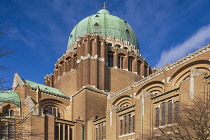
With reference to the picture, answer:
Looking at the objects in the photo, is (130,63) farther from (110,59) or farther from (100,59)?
(100,59)

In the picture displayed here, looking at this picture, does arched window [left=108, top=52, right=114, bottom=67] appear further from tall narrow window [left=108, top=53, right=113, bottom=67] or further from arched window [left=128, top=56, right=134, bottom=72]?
arched window [left=128, top=56, right=134, bottom=72]

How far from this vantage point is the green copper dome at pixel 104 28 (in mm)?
53500

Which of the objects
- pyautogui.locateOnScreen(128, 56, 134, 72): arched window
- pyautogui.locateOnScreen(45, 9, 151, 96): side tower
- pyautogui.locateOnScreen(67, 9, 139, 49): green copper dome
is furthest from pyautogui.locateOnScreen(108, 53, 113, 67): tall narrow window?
pyautogui.locateOnScreen(67, 9, 139, 49): green copper dome

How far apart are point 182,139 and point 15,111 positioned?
25596 millimetres

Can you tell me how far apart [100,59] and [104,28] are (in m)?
9.74

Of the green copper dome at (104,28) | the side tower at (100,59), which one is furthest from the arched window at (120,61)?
the green copper dome at (104,28)

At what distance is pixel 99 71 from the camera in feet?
147

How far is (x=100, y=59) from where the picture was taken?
4588cm

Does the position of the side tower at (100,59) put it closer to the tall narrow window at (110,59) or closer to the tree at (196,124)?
the tall narrow window at (110,59)

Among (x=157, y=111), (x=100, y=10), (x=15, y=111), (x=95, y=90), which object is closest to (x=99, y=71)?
(x=95, y=90)

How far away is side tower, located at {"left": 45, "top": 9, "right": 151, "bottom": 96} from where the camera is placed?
44.8 metres

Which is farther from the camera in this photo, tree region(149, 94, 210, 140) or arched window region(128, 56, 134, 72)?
arched window region(128, 56, 134, 72)

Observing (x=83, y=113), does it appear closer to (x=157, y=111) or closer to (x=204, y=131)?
(x=157, y=111)

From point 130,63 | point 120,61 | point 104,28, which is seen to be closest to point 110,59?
point 120,61
